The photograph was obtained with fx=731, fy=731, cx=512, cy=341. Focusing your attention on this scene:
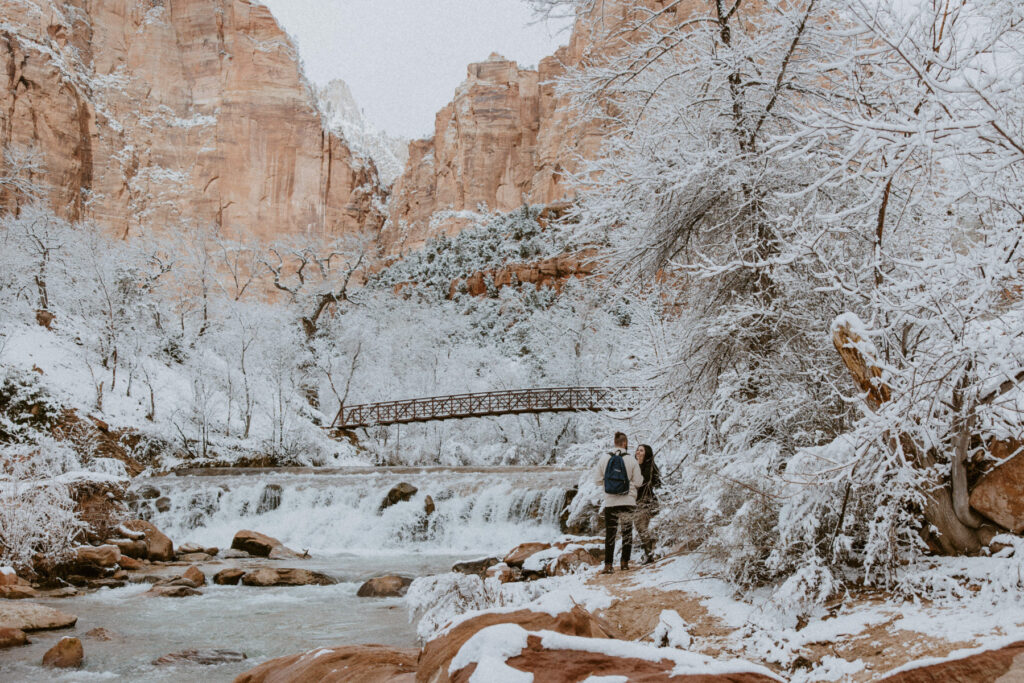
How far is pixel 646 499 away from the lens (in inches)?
283

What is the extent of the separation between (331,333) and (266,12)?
60.6 m

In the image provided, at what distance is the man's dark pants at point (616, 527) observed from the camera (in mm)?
7047

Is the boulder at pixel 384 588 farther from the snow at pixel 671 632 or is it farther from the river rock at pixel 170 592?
the snow at pixel 671 632

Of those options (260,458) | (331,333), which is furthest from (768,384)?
(331,333)

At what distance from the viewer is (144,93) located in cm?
7712

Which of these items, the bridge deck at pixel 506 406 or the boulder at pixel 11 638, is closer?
the boulder at pixel 11 638

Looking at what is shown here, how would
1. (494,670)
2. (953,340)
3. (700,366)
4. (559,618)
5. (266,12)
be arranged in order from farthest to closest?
(266,12)
(700,366)
(953,340)
(559,618)
(494,670)

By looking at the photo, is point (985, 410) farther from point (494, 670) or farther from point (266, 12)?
point (266, 12)

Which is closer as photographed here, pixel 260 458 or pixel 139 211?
pixel 260 458

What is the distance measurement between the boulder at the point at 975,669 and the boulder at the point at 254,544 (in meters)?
13.6

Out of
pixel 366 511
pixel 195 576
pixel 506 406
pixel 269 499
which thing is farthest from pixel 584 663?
pixel 506 406

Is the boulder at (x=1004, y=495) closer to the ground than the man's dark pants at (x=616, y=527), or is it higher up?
higher up

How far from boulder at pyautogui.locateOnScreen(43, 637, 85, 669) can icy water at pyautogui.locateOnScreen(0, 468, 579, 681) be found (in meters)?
0.11

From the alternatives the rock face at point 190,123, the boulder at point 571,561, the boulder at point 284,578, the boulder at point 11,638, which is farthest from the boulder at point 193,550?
→ the rock face at point 190,123
